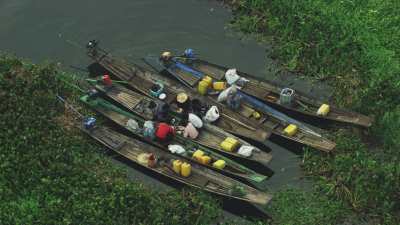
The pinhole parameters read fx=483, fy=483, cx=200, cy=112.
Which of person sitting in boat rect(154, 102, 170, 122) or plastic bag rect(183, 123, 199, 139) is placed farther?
person sitting in boat rect(154, 102, 170, 122)

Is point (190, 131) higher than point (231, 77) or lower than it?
lower

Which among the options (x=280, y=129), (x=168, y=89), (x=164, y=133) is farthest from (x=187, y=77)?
(x=280, y=129)

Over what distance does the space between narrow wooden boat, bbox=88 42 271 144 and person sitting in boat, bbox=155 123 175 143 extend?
7.16ft

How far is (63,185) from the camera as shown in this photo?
16.5 meters

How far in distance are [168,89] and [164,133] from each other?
11.6 feet

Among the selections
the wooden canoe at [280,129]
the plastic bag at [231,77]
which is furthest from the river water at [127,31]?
the wooden canoe at [280,129]

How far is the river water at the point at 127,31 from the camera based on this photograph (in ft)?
79.5

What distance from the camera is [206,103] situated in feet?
65.6

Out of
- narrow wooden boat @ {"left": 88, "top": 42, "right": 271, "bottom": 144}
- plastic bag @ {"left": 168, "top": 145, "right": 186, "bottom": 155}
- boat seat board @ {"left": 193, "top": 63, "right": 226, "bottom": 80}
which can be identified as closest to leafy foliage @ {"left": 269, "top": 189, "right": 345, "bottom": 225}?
narrow wooden boat @ {"left": 88, "top": 42, "right": 271, "bottom": 144}

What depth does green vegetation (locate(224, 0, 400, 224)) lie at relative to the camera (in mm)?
16797

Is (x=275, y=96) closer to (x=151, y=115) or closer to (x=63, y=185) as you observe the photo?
(x=151, y=115)

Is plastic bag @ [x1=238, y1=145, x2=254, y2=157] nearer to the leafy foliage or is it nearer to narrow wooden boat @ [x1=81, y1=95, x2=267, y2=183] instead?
narrow wooden boat @ [x1=81, y1=95, x2=267, y2=183]

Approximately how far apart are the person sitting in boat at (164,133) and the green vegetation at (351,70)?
4.85 meters

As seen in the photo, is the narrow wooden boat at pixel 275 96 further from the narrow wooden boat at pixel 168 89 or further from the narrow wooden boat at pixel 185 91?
the narrow wooden boat at pixel 168 89
